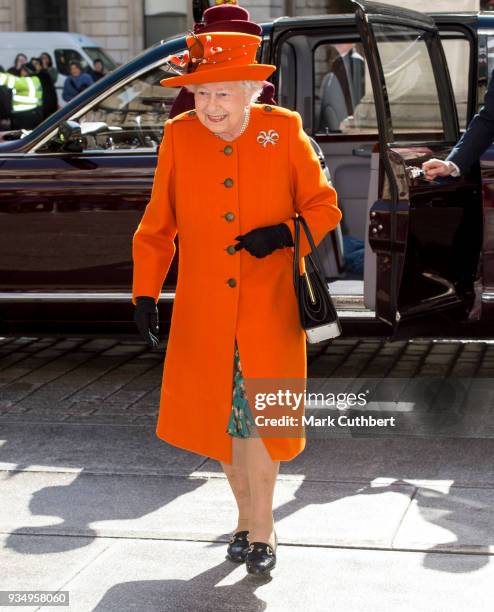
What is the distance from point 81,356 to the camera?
26.3ft

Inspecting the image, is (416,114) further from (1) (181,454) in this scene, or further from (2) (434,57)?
(1) (181,454)

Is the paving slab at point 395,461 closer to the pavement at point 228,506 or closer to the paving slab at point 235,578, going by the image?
the pavement at point 228,506

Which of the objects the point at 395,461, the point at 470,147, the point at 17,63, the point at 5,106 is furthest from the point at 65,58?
the point at 395,461

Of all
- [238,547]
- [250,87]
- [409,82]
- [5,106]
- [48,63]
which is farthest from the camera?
[48,63]

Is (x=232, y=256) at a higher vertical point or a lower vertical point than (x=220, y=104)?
lower

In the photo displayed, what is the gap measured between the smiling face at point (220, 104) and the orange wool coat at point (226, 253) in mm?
96

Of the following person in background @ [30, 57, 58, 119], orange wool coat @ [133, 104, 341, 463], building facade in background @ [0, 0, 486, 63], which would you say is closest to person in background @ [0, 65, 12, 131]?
person in background @ [30, 57, 58, 119]

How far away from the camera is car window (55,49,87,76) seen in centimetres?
2572

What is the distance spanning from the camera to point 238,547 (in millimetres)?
4590

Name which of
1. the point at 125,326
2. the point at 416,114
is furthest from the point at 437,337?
the point at 125,326

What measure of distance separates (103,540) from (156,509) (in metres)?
0.38

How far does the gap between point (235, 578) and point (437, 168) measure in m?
2.03

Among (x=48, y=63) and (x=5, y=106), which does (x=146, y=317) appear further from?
(x=48, y=63)

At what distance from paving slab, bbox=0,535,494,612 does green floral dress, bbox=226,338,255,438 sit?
0.48 meters
